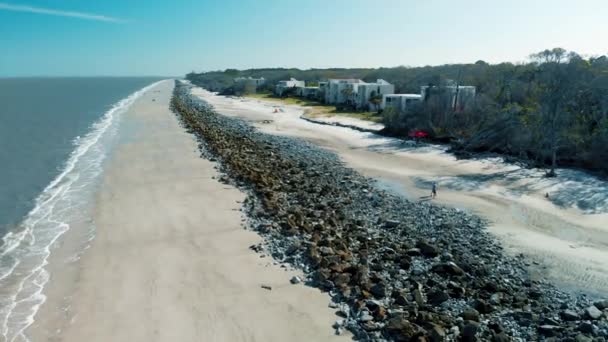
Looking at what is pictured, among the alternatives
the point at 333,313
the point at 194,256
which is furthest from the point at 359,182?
the point at 333,313

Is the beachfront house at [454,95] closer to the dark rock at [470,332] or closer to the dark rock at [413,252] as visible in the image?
the dark rock at [413,252]

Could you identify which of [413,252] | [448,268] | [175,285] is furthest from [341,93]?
[175,285]

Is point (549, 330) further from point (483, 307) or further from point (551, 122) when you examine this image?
point (551, 122)

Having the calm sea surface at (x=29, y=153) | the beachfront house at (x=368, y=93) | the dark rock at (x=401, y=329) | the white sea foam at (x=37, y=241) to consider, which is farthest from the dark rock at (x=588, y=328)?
the beachfront house at (x=368, y=93)

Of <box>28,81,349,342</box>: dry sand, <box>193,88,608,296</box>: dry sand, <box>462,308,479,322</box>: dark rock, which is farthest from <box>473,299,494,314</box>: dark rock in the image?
<box>28,81,349,342</box>: dry sand

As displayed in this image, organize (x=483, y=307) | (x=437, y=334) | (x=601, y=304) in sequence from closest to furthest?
(x=437, y=334) < (x=483, y=307) < (x=601, y=304)

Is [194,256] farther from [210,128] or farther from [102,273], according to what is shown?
[210,128]

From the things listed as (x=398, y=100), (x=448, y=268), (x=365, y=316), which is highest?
→ (x=398, y=100)

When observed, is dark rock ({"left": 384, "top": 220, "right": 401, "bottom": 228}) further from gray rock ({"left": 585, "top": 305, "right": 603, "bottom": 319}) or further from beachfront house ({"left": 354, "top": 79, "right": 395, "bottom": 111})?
beachfront house ({"left": 354, "top": 79, "right": 395, "bottom": 111})
